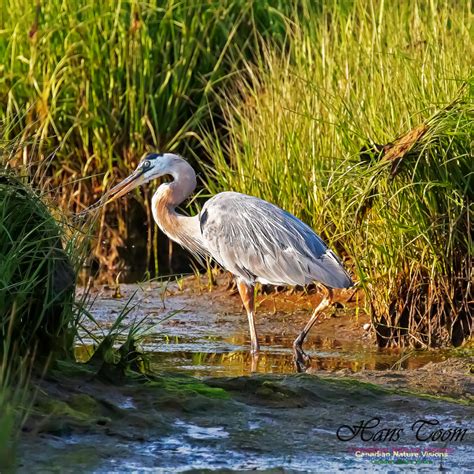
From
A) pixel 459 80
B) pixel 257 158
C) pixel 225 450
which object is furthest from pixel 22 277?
pixel 257 158

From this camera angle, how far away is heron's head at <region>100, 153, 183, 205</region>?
330 inches

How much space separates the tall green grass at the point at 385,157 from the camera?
706cm

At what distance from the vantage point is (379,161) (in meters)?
6.85

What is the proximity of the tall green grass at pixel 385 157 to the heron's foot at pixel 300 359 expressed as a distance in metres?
0.61

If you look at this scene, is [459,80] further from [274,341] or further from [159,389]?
[159,389]

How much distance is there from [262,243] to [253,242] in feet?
0.25

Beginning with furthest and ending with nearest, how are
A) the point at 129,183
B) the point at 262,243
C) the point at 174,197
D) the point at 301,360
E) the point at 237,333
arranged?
the point at 129,183, the point at 174,197, the point at 237,333, the point at 262,243, the point at 301,360

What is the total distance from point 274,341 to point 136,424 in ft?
9.93

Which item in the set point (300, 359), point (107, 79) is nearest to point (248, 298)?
point (300, 359)

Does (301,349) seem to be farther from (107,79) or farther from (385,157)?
(107,79)

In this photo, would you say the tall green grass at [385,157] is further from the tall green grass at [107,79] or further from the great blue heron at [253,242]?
the tall green grass at [107,79]
